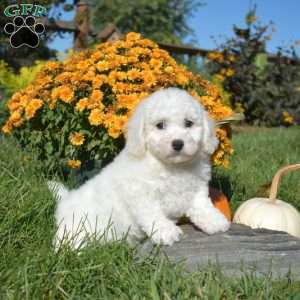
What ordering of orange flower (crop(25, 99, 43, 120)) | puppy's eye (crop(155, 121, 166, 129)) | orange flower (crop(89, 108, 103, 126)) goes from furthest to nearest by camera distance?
1. orange flower (crop(25, 99, 43, 120))
2. orange flower (crop(89, 108, 103, 126))
3. puppy's eye (crop(155, 121, 166, 129))

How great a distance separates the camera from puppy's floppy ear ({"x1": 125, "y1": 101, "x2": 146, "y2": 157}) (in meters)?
2.83

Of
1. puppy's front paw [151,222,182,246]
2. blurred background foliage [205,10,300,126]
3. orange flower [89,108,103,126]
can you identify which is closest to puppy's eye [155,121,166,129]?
puppy's front paw [151,222,182,246]

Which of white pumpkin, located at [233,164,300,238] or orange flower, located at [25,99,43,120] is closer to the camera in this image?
white pumpkin, located at [233,164,300,238]

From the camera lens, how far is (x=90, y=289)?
91.8 inches

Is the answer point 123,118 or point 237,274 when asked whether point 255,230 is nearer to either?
point 237,274

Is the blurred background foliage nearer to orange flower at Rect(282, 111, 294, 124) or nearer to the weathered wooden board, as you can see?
orange flower at Rect(282, 111, 294, 124)

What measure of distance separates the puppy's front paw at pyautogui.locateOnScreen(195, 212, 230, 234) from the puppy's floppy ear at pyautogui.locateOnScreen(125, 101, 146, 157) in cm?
53

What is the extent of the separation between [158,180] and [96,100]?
3.50 feet

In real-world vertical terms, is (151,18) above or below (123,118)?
above

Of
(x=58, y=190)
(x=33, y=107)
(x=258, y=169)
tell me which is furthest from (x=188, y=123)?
(x=258, y=169)

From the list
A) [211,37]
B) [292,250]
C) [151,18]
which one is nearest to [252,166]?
[292,250]

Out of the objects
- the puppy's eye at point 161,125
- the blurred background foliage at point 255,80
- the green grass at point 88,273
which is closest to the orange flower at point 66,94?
the green grass at point 88,273

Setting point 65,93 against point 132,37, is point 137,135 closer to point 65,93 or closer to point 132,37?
point 65,93

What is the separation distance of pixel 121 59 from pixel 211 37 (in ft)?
25.8
